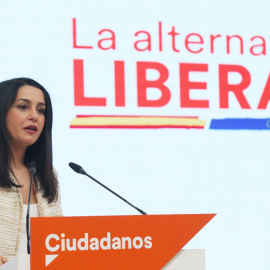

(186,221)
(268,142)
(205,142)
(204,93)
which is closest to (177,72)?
(204,93)

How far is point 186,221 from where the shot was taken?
1.37 meters

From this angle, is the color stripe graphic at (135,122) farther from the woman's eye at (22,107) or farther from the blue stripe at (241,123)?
the woman's eye at (22,107)

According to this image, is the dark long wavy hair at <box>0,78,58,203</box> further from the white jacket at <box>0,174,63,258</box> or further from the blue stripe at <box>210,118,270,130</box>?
the blue stripe at <box>210,118,270,130</box>

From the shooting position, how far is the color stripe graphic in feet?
10.3

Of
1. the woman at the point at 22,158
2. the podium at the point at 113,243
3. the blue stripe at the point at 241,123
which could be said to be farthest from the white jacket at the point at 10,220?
the blue stripe at the point at 241,123

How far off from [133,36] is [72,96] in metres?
0.49

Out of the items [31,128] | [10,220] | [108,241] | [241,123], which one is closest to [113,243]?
[108,241]

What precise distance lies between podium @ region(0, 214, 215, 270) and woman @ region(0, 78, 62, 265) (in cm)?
57

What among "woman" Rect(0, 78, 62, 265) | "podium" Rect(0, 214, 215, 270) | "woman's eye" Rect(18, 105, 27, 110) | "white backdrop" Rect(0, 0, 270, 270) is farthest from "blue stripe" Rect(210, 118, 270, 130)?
"podium" Rect(0, 214, 215, 270)

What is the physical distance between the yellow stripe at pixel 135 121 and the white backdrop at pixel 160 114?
1.2 inches

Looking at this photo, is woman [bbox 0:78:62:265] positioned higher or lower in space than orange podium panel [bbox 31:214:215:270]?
higher

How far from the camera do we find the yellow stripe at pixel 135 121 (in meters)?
3.15

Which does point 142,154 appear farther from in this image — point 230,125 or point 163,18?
point 163,18

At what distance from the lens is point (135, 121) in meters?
3.23
